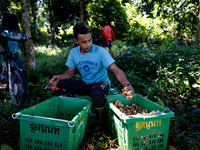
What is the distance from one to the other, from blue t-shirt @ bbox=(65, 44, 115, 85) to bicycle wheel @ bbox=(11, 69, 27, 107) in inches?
31.4

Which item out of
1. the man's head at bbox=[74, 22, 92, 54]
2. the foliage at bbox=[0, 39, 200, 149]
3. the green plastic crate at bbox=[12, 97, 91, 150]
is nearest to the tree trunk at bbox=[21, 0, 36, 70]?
the foliage at bbox=[0, 39, 200, 149]

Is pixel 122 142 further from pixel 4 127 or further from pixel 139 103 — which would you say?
pixel 4 127

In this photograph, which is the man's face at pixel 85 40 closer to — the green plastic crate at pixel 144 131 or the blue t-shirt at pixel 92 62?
the blue t-shirt at pixel 92 62

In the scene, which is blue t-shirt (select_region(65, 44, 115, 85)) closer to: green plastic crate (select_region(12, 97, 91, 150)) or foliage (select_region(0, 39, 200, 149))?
foliage (select_region(0, 39, 200, 149))

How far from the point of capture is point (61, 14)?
48.5 ft

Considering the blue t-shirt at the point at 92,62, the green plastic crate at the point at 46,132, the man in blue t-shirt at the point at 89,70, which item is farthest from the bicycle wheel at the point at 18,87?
the green plastic crate at the point at 46,132

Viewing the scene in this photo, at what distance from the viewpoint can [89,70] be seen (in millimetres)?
2465

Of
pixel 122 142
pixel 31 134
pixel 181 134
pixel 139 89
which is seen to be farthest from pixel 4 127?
pixel 139 89

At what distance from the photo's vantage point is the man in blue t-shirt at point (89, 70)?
2.18 metres

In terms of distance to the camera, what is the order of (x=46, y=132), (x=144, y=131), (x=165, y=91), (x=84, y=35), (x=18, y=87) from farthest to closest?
(x=165, y=91) → (x=18, y=87) → (x=84, y=35) → (x=144, y=131) → (x=46, y=132)

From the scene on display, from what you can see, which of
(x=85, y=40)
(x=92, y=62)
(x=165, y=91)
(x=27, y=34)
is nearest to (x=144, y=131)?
(x=92, y=62)

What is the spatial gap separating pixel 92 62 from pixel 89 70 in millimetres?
143

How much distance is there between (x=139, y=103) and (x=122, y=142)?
→ 29.8 inches

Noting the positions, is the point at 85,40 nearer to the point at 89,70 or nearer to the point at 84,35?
the point at 84,35
